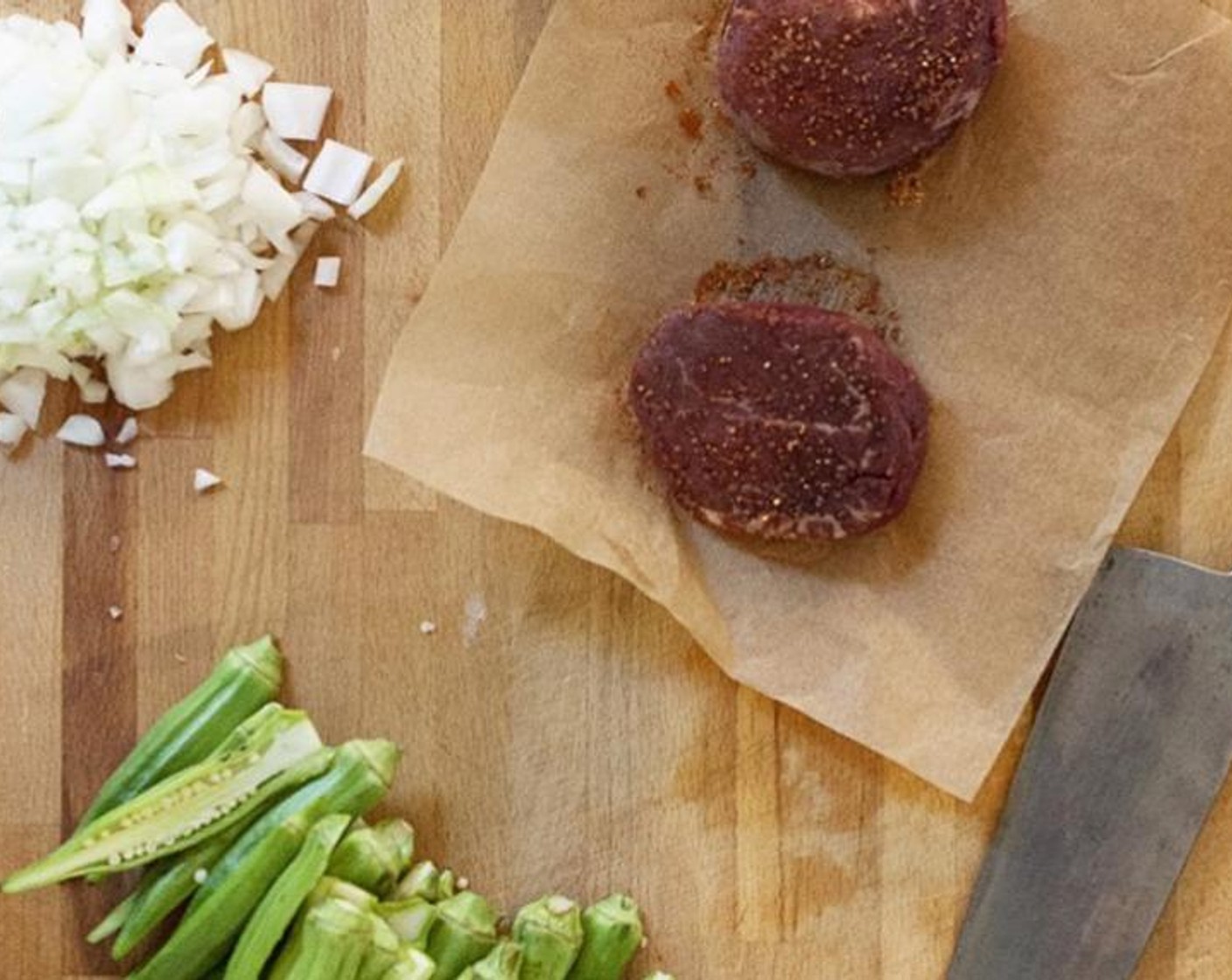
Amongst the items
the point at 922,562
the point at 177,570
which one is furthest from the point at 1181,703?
the point at 177,570

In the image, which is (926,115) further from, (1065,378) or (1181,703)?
(1181,703)

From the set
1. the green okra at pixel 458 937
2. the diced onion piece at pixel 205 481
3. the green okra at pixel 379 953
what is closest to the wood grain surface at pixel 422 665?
the diced onion piece at pixel 205 481

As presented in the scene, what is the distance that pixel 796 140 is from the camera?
2.96 metres

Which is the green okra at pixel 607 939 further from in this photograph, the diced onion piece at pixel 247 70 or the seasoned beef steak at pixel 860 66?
the diced onion piece at pixel 247 70

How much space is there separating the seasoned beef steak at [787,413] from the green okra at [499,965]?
2.79 ft

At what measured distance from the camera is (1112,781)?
3076mm

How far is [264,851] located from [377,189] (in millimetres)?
1177

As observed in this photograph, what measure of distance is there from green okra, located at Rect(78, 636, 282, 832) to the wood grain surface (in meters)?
0.07

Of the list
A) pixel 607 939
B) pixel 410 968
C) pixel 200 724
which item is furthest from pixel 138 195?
pixel 607 939

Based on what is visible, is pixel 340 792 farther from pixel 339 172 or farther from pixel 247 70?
pixel 247 70

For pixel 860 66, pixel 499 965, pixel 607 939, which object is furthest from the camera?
pixel 607 939

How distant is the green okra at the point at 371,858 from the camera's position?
306 cm

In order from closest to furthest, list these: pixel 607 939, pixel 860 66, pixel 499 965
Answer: pixel 860 66
pixel 499 965
pixel 607 939

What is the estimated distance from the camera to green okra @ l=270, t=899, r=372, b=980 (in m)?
2.95
